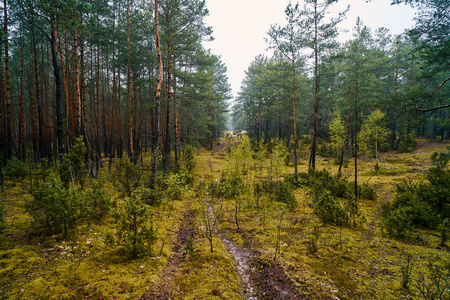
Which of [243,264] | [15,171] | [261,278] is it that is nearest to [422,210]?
[261,278]

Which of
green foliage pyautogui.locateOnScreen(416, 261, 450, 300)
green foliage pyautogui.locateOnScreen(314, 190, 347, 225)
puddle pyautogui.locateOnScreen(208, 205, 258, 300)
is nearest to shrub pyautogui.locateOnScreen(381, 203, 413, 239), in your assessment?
green foliage pyautogui.locateOnScreen(314, 190, 347, 225)

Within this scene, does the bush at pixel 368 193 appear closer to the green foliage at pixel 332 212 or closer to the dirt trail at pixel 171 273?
the green foliage at pixel 332 212

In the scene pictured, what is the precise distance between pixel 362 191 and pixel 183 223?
10746 mm

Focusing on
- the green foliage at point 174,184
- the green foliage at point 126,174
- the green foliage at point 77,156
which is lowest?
the green foliage at point 174,184

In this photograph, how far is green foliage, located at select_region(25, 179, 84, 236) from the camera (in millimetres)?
4027

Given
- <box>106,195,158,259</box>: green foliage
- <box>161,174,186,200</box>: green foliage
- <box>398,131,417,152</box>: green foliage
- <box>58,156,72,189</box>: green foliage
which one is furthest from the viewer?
<box>398,131,417,152</box>: green foliage

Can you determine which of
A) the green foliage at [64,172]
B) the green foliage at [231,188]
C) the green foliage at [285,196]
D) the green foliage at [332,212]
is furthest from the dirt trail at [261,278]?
the green foliage at [64,172]

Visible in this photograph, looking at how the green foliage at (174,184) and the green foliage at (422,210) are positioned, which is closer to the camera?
the green foliage at (422,210)

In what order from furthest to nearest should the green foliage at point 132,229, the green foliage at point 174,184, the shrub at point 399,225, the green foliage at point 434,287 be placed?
the green foliage at point 174,184 → the shrub at point 399,225 → the green foliage at point 132,229 → the green foliage at point 434,287

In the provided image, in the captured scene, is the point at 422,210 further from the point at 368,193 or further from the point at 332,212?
the point at 368,193

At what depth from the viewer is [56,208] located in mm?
4035

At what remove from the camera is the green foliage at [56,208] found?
403 centimetres

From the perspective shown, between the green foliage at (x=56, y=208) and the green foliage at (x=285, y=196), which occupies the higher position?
the green foliage at (x=56, y=208)

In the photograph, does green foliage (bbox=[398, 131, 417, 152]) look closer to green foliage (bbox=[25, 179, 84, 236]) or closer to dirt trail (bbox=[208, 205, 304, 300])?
dirt trail (bbox=[208, 205, 304, 300])
